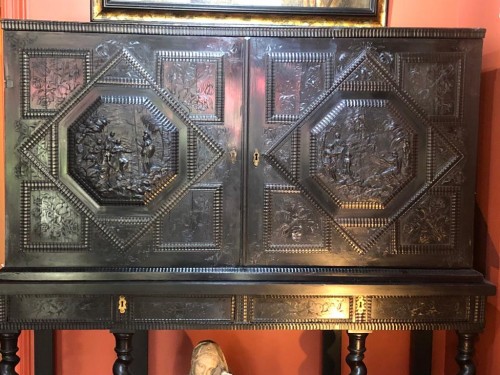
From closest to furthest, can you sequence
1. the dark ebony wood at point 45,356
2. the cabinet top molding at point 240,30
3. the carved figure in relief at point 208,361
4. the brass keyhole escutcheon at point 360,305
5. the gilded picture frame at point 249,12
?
the cabinet top molding at point 240,30, the brass keyhole escutcheon at point 360,305, the carved figure in relief at point 208,361, the gilded picture frame at point 249,12, the dark ebony wood at point 45,356

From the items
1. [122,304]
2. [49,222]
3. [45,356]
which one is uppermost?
[49,222]

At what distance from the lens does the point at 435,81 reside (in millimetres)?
1926

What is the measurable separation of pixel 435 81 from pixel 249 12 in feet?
2.70

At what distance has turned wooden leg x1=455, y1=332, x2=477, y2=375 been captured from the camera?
1999mm

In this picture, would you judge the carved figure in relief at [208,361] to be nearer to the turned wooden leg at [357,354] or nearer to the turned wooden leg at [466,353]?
the turned wooden leg at [357,354]

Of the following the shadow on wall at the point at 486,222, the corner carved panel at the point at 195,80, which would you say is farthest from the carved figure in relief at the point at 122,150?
the shadow on wall at the point at 486,222

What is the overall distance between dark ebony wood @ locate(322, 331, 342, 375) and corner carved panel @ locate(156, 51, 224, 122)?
3.76 feet

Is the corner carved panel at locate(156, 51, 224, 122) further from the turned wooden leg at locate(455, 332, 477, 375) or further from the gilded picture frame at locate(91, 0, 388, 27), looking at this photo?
the turned wooden leg at locate(455, 332, 477, 375)

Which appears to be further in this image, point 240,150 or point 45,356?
point 45,356

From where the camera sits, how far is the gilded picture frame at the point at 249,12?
7.17 ft

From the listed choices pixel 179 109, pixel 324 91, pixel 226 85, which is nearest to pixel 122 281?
pixel 179 109

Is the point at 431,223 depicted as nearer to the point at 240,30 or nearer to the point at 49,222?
the point at 240,30

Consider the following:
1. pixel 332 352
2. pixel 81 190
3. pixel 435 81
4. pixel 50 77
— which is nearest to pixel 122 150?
pixel 81 190

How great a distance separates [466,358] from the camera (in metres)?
2.02
